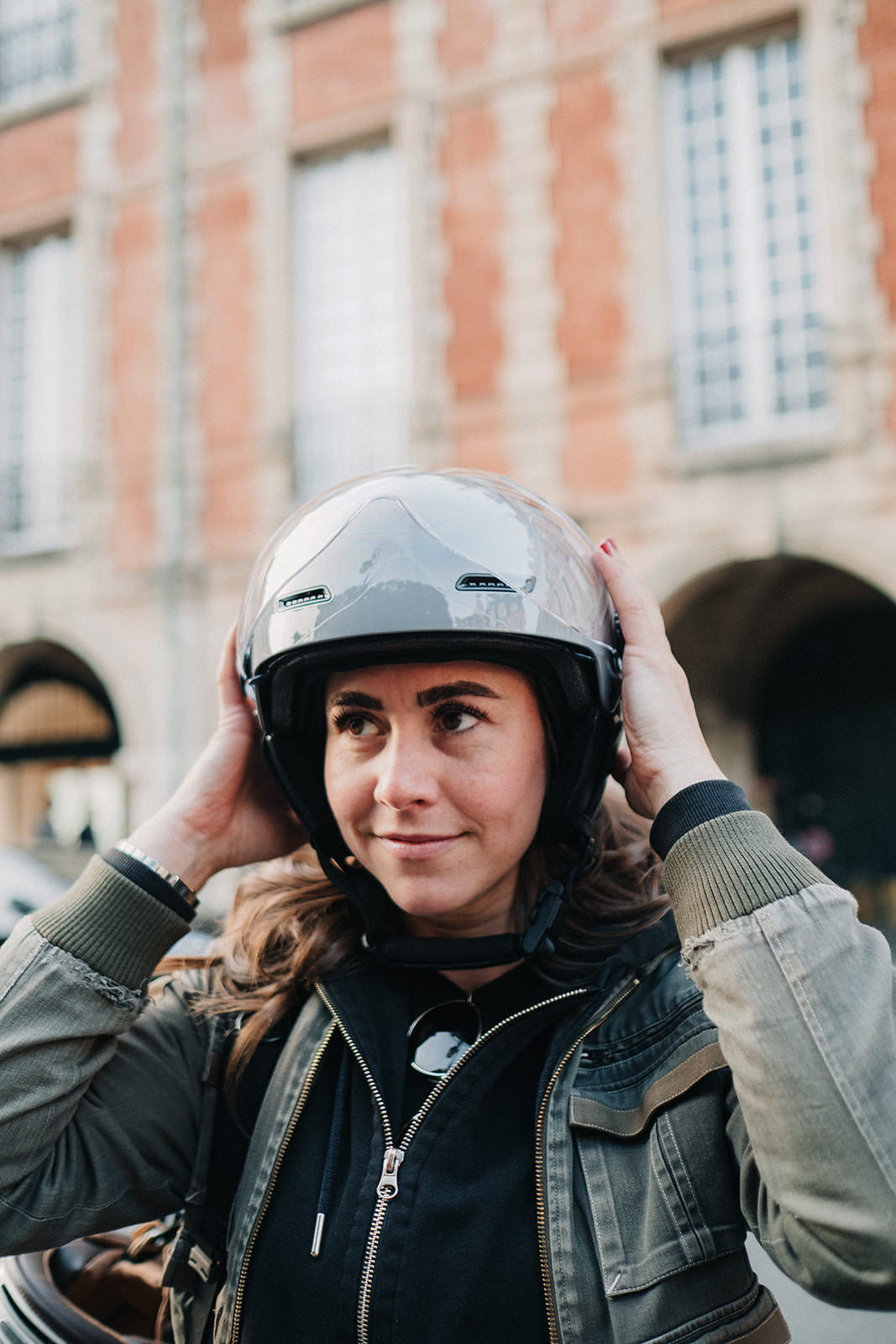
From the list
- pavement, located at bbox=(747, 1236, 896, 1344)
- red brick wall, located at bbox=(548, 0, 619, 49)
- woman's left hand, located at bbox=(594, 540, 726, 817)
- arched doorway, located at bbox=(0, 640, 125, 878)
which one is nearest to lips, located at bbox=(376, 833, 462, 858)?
woman's left hand, located at bbox=(594, 540, 726, 817)

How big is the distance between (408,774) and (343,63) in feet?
28.8

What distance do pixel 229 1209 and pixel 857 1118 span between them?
2.63 ft

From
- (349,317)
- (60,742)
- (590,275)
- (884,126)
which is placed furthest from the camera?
(60,742)

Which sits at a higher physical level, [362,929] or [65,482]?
[65,482]

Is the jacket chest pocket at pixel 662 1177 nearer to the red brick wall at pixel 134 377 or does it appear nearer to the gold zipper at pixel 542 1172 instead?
the gold zipper at pixel 542 1172

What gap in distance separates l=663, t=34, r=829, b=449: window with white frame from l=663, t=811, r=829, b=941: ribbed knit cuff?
6.55m

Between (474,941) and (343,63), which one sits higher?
(343,63)

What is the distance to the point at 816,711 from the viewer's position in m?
8.50

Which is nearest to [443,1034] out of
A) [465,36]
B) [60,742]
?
[465,36]

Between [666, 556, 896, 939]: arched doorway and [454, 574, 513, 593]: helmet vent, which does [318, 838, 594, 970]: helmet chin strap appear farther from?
[666, 556, 896, 939]: arched doorway

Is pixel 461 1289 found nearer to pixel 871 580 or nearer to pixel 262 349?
pixel 871 580

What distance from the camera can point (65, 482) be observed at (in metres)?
9.45

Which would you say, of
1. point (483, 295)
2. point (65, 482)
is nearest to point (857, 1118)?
point (483, 295)

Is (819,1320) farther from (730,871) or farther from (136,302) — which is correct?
(136,302)
